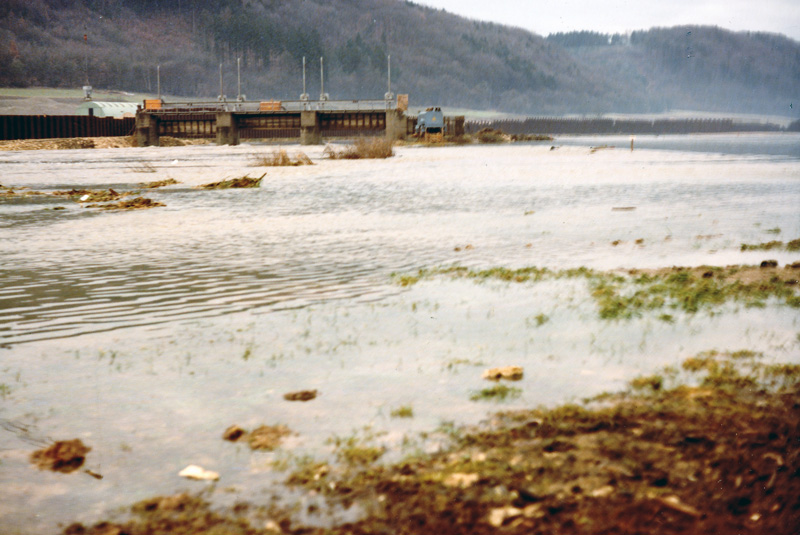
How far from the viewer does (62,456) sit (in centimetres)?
467

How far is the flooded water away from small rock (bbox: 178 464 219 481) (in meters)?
0.06

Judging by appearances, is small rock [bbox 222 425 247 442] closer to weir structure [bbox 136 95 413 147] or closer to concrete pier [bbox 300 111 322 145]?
weir structure [bbox 136 95 413 147]

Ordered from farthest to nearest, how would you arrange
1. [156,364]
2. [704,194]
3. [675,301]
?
[704,194], [675,301], [156,364]

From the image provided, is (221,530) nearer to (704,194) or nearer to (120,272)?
(120,272)

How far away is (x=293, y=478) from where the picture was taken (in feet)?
14.0

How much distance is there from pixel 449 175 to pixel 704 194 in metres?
13.8

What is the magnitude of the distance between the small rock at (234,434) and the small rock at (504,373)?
6.62ft

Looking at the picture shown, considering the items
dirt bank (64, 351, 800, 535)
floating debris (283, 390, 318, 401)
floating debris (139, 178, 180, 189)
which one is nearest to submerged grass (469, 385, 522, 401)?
dirt bank (64, 351, 800, 535)

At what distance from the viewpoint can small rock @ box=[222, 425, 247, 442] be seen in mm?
4918

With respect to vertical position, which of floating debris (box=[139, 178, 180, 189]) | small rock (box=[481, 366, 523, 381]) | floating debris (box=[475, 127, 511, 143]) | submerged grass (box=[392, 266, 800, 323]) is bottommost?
small rock (box=[481, 366, 523, 381])

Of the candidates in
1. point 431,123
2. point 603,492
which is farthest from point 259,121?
point 603,492

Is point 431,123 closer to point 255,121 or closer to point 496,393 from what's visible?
point 255,121

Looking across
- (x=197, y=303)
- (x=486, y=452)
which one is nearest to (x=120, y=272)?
(x=197, y=303)

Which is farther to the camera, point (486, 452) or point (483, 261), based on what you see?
point (483, 261)
